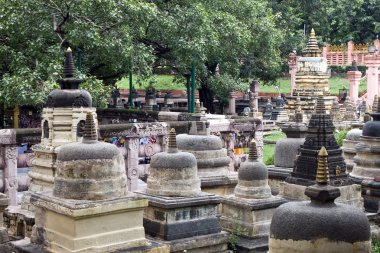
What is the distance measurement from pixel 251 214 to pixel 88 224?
12.1 feet

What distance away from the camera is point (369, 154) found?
47.1ft

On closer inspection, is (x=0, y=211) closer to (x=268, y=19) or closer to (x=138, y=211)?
(x=138, y=211)

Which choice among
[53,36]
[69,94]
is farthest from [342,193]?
[53,36]

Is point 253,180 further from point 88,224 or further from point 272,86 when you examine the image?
point 272,86

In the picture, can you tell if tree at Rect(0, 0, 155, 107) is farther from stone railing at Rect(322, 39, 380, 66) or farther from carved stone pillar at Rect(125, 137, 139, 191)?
stone railing at Rect(322, 39, 380, 66)

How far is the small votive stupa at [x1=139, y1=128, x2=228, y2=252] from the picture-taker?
452 inches

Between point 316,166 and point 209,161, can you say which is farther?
point 209,161

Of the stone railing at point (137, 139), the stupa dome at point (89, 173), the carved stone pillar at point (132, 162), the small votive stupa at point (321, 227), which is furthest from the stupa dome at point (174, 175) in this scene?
the carved stone pillar at point (132, 162)

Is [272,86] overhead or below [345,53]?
below

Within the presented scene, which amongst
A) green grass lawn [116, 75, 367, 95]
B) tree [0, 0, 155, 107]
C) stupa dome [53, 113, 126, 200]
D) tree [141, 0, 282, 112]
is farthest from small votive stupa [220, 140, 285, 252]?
green grass lawn [116, 75, 367, 95]

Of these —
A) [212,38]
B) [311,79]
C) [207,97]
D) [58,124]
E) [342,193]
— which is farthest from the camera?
[207,97]

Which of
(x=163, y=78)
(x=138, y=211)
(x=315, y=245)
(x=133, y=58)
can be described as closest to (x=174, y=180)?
(x=138, y=211)

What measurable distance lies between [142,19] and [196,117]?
5195 millimetres

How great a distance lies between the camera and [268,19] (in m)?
34.7
